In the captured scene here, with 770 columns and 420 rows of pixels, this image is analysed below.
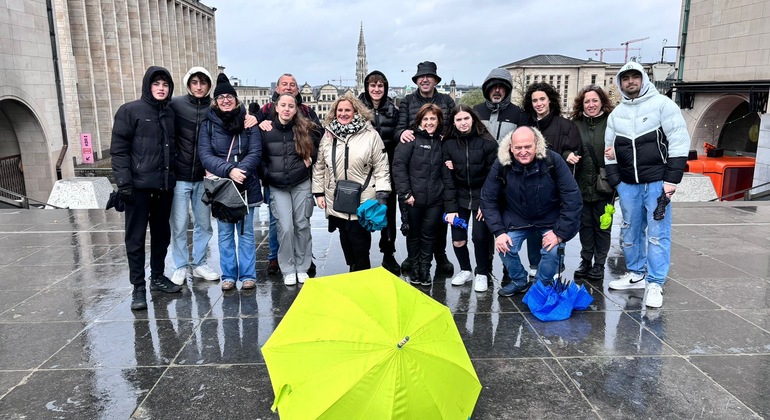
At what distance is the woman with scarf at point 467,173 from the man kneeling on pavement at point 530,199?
0.79ft

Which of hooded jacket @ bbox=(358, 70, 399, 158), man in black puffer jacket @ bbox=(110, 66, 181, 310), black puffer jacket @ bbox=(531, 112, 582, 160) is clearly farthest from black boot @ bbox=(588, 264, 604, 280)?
man in black puffer jacket @ bbox=(110, 66, 181, 310)

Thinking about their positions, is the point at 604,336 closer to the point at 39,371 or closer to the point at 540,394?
the point at 540,394

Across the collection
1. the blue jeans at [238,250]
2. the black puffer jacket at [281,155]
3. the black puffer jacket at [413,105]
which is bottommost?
the blue jeans at [238,250]

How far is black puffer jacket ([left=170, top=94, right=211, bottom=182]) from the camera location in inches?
206

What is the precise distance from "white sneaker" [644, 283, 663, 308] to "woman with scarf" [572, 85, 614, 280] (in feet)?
2.32

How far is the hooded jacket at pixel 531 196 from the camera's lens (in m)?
4.71

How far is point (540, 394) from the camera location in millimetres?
3436

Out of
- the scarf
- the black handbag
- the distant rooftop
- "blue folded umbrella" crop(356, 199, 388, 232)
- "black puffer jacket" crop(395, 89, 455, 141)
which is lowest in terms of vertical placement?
"blue folded umbrella" crop(356, 199, 388, 232)

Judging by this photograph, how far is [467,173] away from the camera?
520 cm

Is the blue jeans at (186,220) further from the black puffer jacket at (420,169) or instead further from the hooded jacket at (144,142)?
the black puffer jacket at (420,169)

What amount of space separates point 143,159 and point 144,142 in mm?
158

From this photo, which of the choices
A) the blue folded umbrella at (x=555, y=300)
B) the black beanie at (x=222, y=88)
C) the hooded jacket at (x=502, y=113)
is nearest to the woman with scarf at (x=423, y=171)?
the hooded jacket at (x=502, y=113)

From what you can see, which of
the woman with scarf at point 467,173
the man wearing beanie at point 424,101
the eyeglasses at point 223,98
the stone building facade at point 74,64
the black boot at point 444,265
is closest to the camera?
the eyeglasses at point 223,98

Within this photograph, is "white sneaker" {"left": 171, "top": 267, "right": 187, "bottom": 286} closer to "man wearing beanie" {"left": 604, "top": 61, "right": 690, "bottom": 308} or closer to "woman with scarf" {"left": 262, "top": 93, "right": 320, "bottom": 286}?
"woman with scarf" {"left": 262, "top": 93, "right": 320, "bottom": 286}
